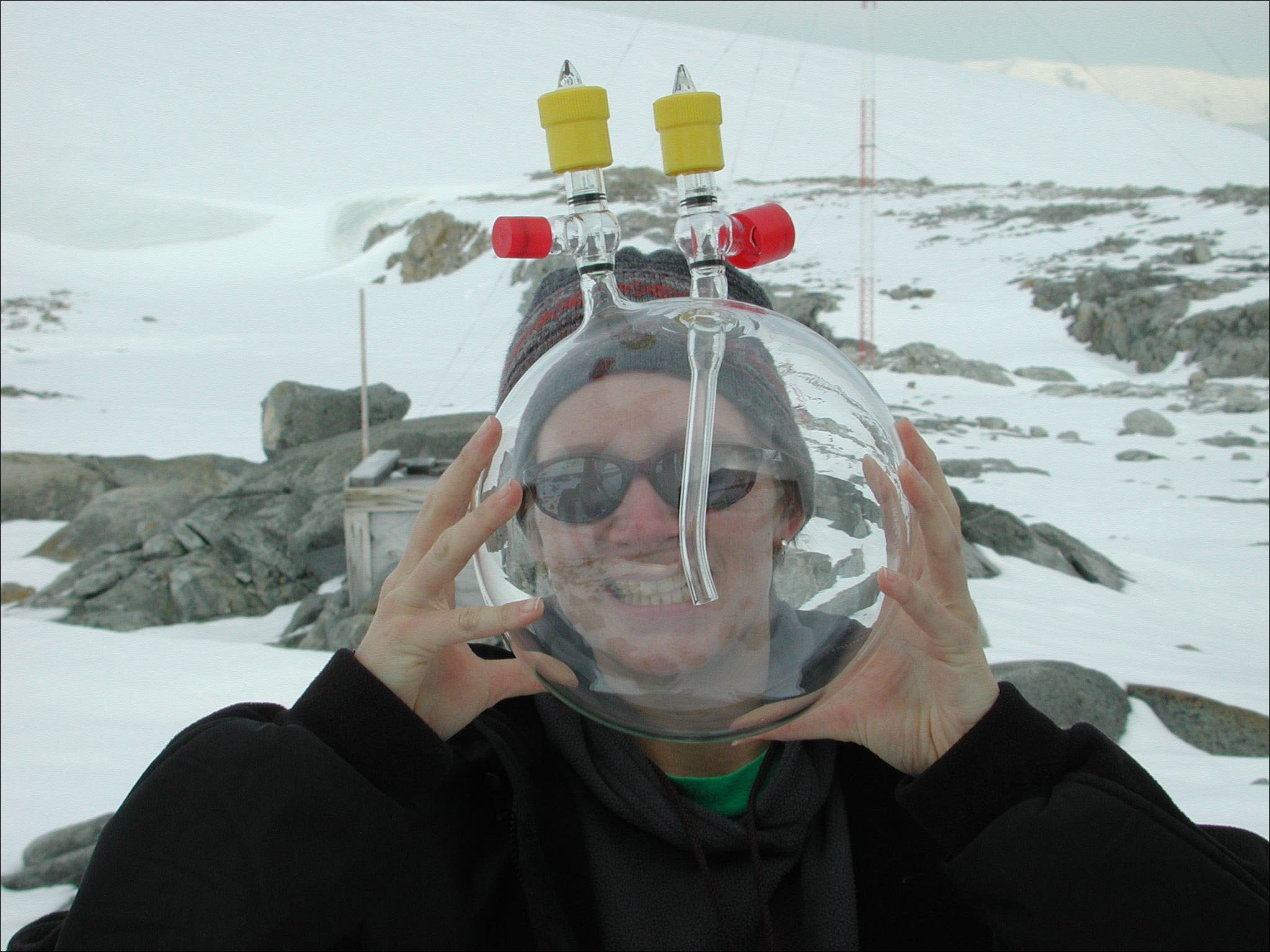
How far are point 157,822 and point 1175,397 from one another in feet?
54.7

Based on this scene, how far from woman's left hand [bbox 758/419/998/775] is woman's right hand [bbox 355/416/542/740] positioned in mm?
419

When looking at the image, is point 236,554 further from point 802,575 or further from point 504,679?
point 802,575

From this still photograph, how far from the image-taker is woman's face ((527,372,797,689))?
3.76 ft

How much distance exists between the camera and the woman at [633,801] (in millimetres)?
1216

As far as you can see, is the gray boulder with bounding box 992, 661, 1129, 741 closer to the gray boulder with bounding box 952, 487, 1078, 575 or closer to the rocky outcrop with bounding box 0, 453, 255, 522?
the gray boulder with bounding box 952, 487, 1078, 575

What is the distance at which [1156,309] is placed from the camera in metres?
19.3

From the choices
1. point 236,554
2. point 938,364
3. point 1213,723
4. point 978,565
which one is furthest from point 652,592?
point 938,364

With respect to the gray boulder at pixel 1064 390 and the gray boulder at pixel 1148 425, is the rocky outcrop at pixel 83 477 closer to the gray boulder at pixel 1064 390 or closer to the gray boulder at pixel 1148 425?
the gray boulder at pixel 1148 425

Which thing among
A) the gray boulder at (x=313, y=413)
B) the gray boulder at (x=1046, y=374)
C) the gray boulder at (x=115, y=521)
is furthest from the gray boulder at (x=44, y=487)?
the gray boulder at (x=1046, y=374)

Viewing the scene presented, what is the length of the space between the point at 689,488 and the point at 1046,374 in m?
17.8

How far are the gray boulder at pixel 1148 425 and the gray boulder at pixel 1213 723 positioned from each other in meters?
9.59

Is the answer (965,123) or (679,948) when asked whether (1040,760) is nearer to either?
(679,948)

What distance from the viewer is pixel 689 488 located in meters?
1.13

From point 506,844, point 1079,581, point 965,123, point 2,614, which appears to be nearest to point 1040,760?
point 506,844
